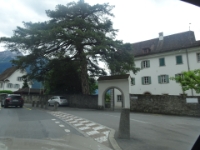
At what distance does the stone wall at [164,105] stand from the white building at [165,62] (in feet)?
38.5

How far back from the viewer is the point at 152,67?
3553cm

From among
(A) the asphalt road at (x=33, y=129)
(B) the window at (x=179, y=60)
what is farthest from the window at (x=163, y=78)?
(A) the asphalt road at (x=33, y=129)

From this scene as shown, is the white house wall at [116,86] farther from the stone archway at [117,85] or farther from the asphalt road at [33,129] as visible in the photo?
the asphalt road at [33,129]

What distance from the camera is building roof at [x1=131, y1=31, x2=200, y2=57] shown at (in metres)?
32.9

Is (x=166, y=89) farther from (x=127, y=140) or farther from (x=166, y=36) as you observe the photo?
(x=127, y=140)

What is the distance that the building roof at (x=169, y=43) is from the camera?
3287 cm

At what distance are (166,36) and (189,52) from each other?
8595 millimetres

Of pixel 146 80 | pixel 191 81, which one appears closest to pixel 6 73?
pixel 146 80

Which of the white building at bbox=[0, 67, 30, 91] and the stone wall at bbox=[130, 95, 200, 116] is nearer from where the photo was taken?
the stone wall at bbox=[130, 95, 200, 116]

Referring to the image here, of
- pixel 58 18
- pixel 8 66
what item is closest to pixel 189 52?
pixel 58 18

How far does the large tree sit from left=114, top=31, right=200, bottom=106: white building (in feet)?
37.4

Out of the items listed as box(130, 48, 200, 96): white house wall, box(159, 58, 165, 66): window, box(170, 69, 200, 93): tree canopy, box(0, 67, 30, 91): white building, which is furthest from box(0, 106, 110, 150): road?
box(0, 67, 30, 91): white building

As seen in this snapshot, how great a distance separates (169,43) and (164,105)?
19.2 m

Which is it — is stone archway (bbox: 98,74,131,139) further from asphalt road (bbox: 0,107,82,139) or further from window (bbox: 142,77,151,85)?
asphalt road (bbox: 0,107,82,139)
